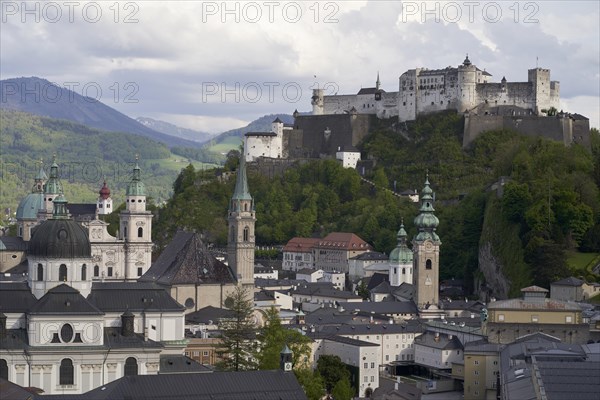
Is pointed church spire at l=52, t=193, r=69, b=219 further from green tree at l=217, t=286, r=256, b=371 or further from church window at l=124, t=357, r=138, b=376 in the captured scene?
green tree at l=217, t=286, r=256, b=371

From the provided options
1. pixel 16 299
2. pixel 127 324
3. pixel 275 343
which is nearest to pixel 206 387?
pixel 127 324

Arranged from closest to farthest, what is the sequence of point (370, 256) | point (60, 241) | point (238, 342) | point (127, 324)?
point (127, 324), point (60, 241), point (238, 342), point (370, 256)

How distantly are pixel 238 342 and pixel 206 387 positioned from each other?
592 inches

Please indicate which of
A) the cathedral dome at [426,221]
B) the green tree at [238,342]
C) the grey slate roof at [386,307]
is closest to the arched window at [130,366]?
the green tree at [238,342]

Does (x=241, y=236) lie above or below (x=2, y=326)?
above

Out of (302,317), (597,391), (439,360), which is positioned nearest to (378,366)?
(439,360)

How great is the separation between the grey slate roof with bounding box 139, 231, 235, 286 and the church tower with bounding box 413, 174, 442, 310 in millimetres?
19139

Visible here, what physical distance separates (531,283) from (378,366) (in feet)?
63.0

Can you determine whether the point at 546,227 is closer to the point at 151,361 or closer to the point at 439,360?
the point at 439,360

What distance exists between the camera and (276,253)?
456 ft

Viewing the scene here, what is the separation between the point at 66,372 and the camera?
67.7 meters

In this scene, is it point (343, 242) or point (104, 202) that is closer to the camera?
point (343, 242)

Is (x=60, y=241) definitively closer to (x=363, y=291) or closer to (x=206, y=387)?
(x=206, y=387)

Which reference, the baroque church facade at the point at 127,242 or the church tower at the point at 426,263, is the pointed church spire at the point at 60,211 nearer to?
the baroque church facade at the point at 127,242
